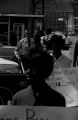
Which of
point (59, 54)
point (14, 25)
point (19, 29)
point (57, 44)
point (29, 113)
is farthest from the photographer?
point (14, 25)

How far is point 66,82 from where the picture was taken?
21.8ft

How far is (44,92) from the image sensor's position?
12.0ft

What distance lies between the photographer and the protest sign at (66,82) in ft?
18.0

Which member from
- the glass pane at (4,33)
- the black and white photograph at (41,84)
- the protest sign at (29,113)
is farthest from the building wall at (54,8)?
the protest sign at (29,113)

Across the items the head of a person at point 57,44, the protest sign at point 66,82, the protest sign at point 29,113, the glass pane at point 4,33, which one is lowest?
the glass pane at point 4,33

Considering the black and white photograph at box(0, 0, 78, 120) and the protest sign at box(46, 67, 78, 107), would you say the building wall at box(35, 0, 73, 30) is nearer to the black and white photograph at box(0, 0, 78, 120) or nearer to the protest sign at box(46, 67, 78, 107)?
the black and white photograph at box(0, 0, 78, 120)

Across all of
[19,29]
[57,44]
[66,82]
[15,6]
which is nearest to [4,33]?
[19,29]

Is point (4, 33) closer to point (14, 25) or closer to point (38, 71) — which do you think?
point (14, 25)

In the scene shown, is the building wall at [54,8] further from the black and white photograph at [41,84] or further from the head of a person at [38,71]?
the head of a person at [38,71]

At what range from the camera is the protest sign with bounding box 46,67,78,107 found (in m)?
5.50

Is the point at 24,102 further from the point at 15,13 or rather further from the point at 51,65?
the point at 15,13

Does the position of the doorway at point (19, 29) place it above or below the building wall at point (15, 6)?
below

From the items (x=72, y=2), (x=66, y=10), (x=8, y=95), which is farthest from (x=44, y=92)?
(x=72, y=2)

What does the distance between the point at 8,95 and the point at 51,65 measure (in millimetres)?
4432
